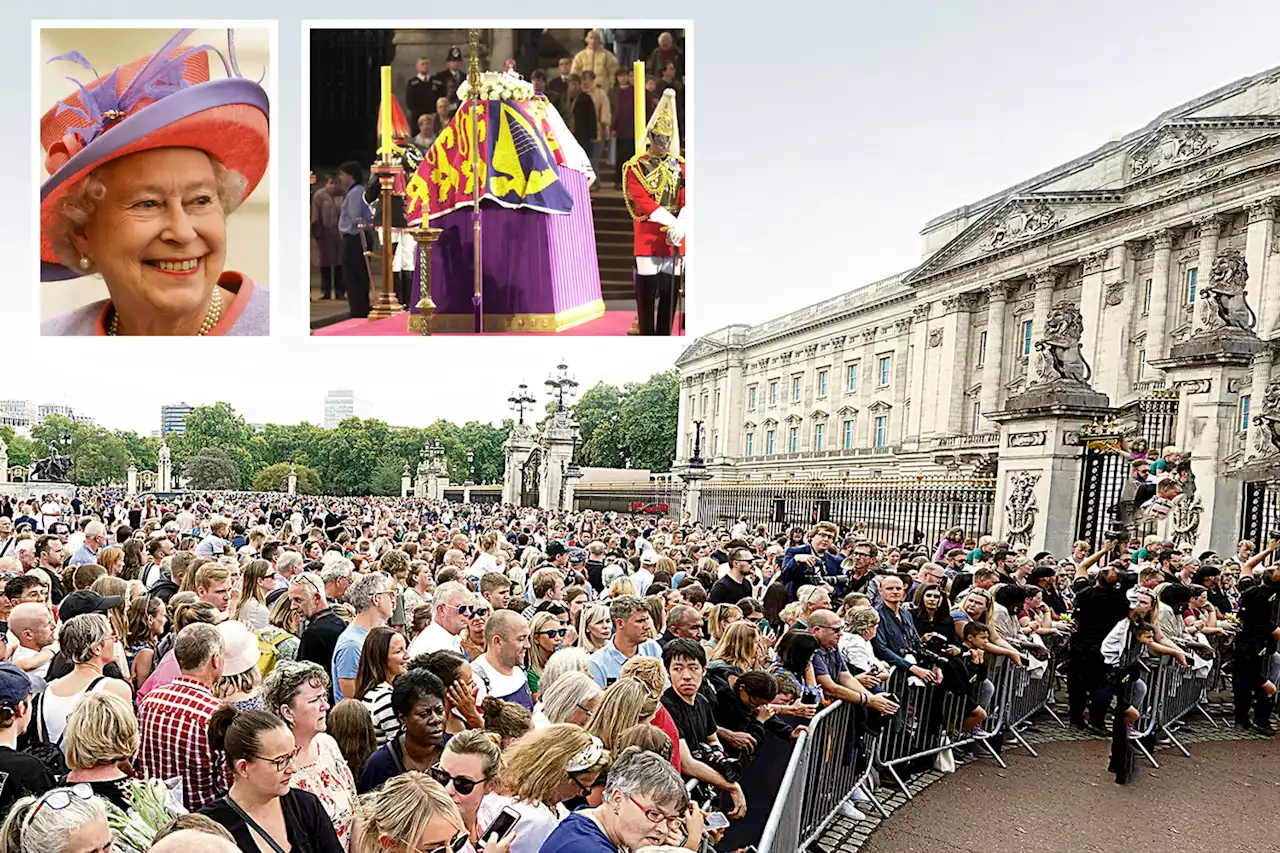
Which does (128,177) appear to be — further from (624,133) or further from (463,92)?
(624,133)

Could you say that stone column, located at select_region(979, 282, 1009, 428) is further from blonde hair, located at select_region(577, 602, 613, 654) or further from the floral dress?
the floral dress

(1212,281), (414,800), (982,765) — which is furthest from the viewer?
(1212,281)

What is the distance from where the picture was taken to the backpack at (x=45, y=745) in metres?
3.99

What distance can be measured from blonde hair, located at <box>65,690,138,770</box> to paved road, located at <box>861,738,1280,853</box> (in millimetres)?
4425

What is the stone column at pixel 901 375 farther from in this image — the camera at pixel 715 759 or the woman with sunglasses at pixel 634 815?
the woman with sunglasses at pixel 634 815

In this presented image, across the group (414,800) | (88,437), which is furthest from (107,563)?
(88,437)

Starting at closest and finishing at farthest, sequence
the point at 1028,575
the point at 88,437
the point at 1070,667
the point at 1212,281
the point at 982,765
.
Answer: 1. the point at 982,765
2. the point at 1070,667
3. the point at 1028,575
4. the point at 1212,281
5. the point at 88,437

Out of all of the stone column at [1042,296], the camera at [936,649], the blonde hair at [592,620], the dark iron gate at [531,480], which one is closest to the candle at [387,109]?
the camera at [936,649]

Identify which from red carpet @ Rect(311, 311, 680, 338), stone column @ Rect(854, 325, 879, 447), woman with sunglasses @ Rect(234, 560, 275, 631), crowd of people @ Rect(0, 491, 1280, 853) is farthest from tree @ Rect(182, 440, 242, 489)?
woman with sunglasses @ Rect(234, 560, 275, 631)

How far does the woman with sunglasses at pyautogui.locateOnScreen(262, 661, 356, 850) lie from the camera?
362cm

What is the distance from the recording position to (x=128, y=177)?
710 inches

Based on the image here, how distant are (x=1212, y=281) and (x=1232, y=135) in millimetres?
20904

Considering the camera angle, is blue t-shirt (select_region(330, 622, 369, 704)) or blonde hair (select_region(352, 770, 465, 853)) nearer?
blonde hair (select_region(352, 770, 465, 853))

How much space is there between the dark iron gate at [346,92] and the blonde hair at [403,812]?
19.1m
